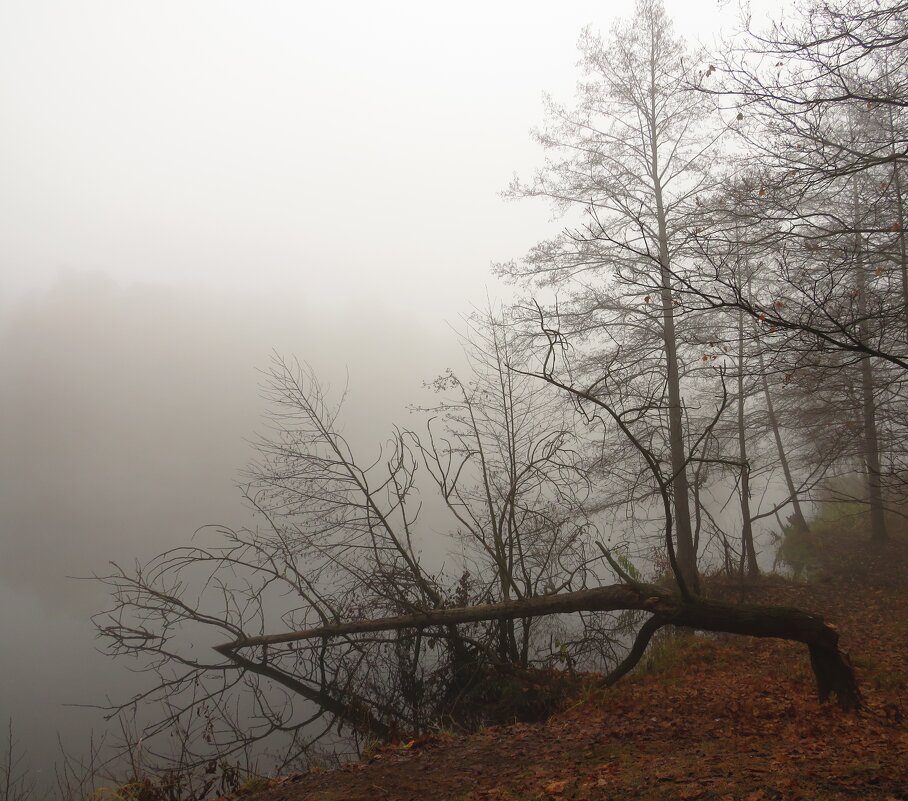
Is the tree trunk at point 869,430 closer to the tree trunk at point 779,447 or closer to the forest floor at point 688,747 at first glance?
the tree trunk at point 779,447

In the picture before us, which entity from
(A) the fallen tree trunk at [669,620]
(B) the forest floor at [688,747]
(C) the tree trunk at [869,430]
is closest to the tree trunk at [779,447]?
(C) the tree trunk at [869,430]

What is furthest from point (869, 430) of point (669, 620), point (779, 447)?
point (669, 620)

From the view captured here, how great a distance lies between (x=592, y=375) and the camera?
11.4 m

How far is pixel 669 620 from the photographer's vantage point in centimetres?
636

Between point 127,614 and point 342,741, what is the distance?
26.9 ft

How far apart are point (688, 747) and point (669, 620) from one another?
1.70m

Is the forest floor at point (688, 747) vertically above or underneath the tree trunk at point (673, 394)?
underneath

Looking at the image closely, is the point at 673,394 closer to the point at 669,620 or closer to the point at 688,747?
the point at 669,620

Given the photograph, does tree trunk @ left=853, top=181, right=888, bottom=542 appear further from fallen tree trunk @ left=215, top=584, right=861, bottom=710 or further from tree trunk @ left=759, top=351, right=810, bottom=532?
fallen tree trunk @ left=215, top=584, right=861, bottom=710

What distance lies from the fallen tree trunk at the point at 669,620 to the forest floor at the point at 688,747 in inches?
12.4

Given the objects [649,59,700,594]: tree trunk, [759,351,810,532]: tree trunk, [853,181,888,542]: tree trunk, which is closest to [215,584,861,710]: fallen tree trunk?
[649,59,700,594]: tree trunk

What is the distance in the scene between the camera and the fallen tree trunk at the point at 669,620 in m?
5.45

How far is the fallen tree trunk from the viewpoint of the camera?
5.45 m

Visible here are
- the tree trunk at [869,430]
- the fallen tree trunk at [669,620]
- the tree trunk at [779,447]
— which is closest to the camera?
the fallen tree trunk at [669,620]
